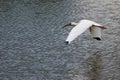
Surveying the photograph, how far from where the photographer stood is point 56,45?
778 inches

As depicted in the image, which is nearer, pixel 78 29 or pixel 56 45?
pixel 78 29

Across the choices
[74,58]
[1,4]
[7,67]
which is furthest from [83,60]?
[1,4]

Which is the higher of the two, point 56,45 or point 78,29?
point 78,29

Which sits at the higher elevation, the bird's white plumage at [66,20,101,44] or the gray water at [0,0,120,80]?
the bird's white plumage at [66,20,101,44]

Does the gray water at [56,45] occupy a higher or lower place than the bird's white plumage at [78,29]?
lower

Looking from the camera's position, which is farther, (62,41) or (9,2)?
(9,2)

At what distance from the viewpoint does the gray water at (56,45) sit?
16.7 meters

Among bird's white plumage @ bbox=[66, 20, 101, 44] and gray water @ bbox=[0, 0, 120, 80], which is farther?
gray water @ bbox=[0, 0, 120, 80]

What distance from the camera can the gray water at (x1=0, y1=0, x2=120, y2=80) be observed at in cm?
1672

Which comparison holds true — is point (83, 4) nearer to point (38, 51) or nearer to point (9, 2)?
point (9, 2)

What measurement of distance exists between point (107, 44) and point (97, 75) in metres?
3.56

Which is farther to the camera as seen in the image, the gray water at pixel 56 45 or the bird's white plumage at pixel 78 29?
the gray water at pixel 56 45

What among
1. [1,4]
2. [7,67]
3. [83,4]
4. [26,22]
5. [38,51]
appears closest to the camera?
[7,67]

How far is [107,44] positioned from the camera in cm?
1925
